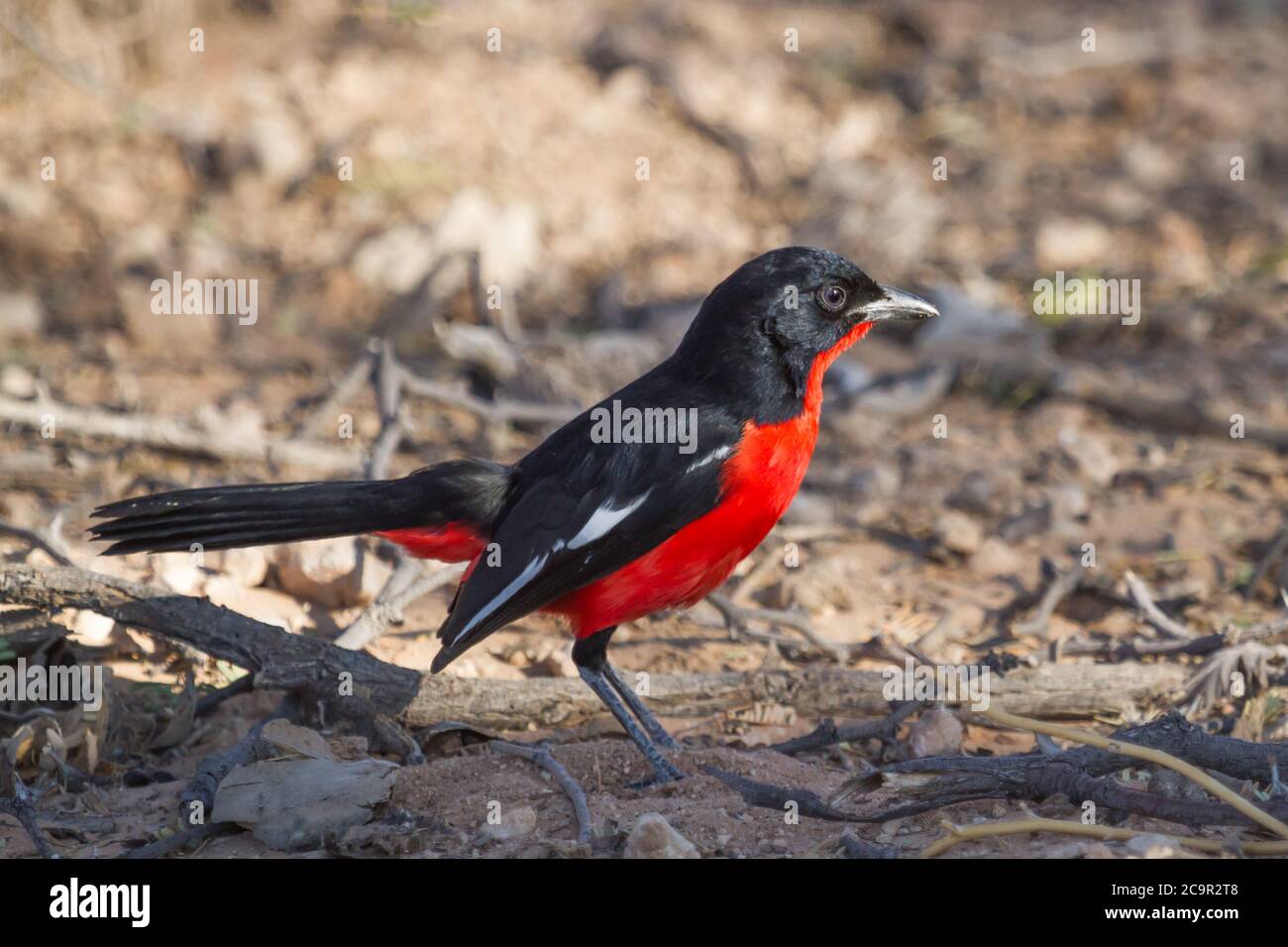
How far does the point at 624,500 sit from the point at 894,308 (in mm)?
1119

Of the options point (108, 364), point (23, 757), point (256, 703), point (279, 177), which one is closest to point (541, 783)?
point (256, 703)

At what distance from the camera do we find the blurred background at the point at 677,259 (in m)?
6.08

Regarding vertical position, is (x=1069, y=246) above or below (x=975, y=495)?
above

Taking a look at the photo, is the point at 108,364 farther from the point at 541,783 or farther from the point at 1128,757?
the point at 1128,757

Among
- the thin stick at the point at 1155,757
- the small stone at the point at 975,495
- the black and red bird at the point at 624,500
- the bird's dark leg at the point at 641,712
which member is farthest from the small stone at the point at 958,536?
the thin stick at the point at 1155,757

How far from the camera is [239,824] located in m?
3.80

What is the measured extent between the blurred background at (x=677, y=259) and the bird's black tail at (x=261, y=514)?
87cm

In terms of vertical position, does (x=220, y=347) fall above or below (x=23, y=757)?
above

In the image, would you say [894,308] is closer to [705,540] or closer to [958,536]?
[705,540]

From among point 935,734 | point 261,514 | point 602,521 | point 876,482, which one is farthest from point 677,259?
point 261,514

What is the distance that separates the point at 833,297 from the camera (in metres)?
4.60

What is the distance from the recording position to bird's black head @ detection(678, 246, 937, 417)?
177 inches

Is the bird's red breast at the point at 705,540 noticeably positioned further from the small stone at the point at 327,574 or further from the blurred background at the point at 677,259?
the small stone at the point at 327,574

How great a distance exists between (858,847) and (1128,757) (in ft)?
2.61
